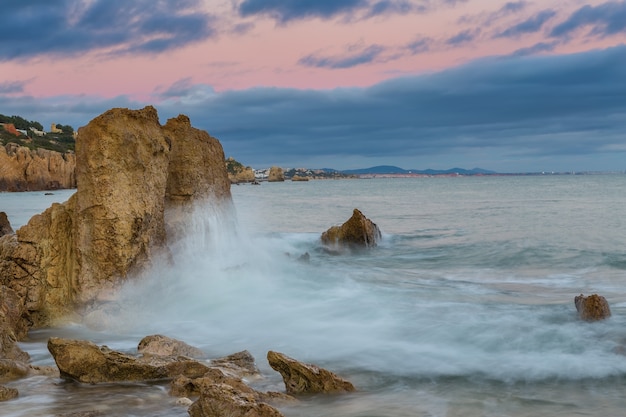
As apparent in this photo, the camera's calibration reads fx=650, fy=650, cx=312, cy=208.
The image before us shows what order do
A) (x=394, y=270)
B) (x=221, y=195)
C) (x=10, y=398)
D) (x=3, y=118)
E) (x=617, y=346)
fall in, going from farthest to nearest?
1. (x=3, y=118)
2. (x=394, y=270)
3. (x=221, y=195)
4. (x=617, y=346)
5. (x=10, y=398)

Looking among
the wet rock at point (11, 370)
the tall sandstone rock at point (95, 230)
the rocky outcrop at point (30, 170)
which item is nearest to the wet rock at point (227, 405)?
the wet rock at point (11, 370)

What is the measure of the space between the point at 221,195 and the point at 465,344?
6940mm

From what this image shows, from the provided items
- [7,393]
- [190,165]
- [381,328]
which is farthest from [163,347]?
[190,165]

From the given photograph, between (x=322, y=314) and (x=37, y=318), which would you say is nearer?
(x=37, y=318)

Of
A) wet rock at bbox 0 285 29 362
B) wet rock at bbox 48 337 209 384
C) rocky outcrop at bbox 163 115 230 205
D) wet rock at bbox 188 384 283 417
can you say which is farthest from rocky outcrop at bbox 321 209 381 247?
wet rock at bbox 188 384 283 417

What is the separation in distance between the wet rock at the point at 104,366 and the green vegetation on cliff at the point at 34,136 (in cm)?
11751

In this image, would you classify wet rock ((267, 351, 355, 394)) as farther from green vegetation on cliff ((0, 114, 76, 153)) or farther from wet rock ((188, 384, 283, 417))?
green vegetation on cliff ((0, 114, 76, 153))

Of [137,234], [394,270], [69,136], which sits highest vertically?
[69,136]

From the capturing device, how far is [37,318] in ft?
34.1

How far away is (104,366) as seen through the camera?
24.8 ft

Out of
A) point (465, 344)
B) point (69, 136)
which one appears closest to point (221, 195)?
point (465, 344)

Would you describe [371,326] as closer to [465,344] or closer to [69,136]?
[465,344]

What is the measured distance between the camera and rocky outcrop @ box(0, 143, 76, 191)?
9481 centimetres

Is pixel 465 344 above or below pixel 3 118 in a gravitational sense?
below
